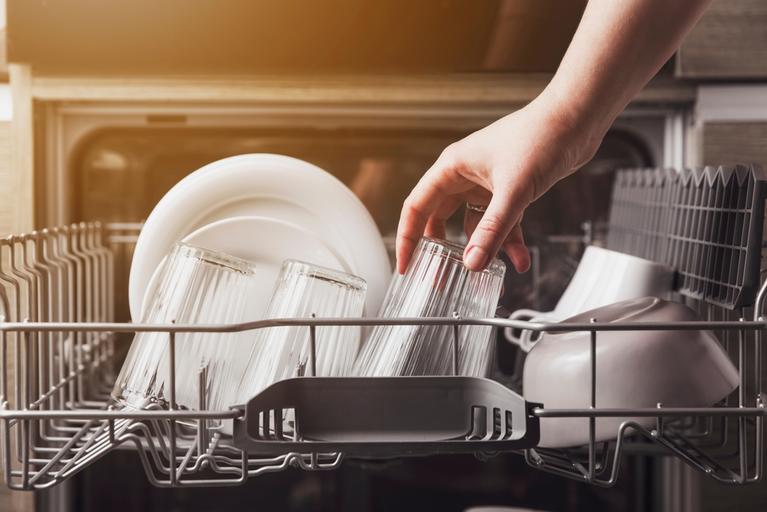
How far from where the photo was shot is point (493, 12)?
0.84m

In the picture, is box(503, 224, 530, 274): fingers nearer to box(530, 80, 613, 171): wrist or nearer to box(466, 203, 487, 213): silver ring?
box(466, 203, 487, 213): silver ring

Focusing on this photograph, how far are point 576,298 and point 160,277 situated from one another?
0.41 metres

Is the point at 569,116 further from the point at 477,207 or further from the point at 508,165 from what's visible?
the point at 477,207

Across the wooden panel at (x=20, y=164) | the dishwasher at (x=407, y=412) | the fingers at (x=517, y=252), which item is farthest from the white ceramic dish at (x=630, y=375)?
the wooden panel at (x=20, y=164)

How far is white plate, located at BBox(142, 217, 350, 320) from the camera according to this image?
2.05 ft

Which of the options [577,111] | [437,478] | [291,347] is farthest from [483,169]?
[437,478]

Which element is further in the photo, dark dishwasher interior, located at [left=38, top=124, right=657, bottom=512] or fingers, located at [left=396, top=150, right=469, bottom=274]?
dark dishwasher interior, located at [left=38, top=124, right=657, bottom=512]

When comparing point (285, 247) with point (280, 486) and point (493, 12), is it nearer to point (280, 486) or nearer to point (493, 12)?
point (493, 12)

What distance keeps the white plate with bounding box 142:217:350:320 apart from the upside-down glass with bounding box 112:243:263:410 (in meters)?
0.07

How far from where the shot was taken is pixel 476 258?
50 cm

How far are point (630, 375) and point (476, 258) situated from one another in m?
0.13

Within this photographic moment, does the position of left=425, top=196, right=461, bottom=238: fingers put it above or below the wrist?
below

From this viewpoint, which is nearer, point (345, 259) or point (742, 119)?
point (345, 259)

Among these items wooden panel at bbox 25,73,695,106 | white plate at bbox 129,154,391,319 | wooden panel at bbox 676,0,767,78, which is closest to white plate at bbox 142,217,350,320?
white plate at bbox 129,154,391,319
